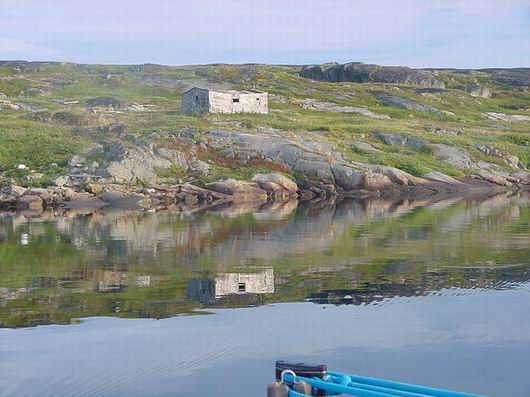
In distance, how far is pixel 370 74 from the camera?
180000 mm

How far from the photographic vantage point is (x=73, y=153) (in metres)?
83.9

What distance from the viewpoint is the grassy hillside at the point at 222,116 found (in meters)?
88.3

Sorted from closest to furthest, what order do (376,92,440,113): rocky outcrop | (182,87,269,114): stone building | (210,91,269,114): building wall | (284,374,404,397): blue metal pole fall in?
(284,374,404,397): blue metal pole
(182,87,269,114): stone building
(210,91,269,114): building wall
(376,92,440,113): rocky outcrop

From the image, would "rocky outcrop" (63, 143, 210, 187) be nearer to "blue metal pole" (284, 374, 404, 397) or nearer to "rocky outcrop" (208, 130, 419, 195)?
"rocky outcrop" (208, 130, 419, 195)

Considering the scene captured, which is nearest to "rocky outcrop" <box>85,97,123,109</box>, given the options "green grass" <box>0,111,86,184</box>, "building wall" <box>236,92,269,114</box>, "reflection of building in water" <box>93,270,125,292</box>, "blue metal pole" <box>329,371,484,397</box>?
"building wall" <box>236,92,269,114</box>

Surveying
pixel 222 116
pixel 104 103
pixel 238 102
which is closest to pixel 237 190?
pixel 222 116

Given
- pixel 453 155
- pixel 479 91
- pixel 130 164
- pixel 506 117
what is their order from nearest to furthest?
1. pixel 130 164
2. pixel 453 155
3. pixel 506 117
4. pixel 479 91

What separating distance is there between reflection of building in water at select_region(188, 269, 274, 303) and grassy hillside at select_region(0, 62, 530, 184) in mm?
44885

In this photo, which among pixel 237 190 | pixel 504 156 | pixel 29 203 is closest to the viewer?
pixel 29 203

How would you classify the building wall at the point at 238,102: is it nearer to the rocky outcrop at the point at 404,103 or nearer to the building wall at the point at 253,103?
the building wall at the point at 253,103

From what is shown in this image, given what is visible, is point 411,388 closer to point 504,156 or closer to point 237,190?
point 237,190

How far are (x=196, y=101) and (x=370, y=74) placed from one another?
8389cm

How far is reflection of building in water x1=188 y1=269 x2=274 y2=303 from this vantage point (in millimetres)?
31672

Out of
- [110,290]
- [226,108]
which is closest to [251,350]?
[110,290]
